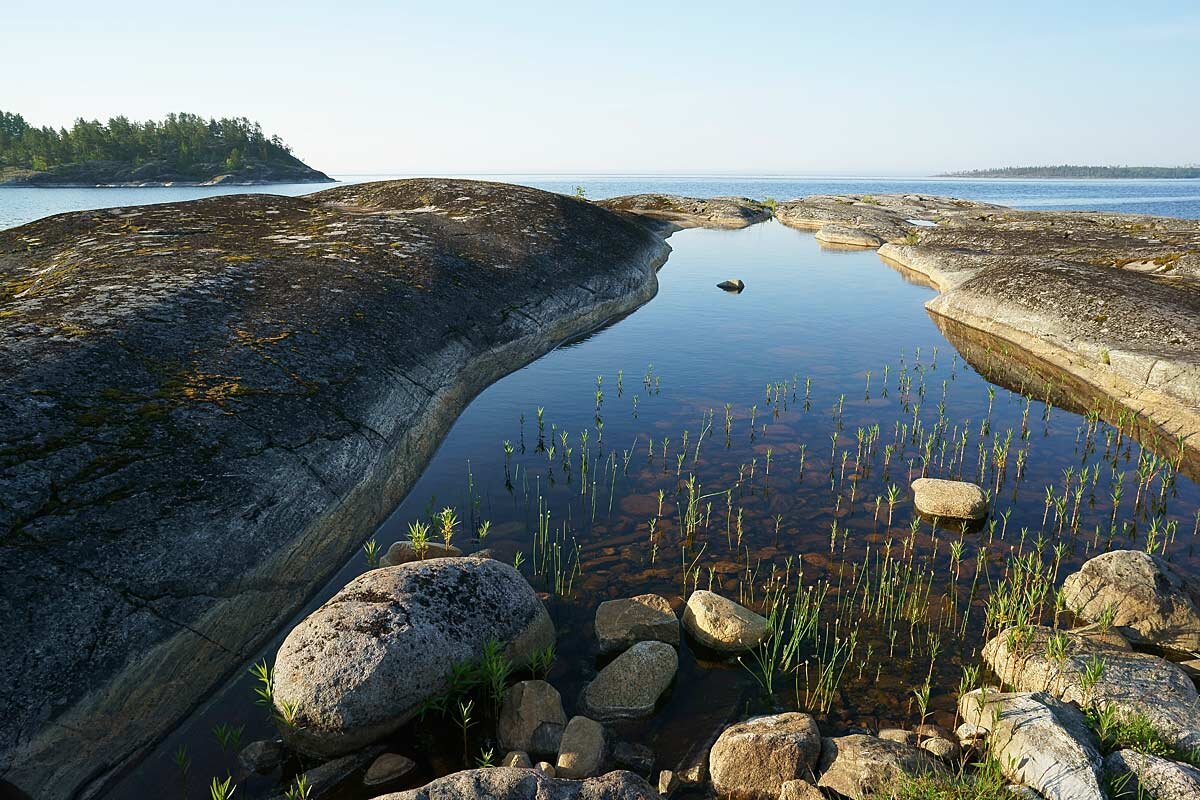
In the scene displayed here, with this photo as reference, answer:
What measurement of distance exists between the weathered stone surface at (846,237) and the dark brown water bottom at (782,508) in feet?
135

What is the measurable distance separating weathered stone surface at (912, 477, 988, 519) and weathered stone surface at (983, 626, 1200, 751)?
4.40 m

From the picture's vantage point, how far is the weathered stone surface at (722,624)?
33.0ft

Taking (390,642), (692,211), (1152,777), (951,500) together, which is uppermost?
(692,211)

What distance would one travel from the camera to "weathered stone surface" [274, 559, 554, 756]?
799 cm

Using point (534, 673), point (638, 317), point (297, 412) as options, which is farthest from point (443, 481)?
point (638, 317)

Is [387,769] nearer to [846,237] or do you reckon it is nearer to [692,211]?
[846,237]

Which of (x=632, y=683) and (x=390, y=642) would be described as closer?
(x=390, y=642)

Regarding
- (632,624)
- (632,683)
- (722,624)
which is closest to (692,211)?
(722,624)

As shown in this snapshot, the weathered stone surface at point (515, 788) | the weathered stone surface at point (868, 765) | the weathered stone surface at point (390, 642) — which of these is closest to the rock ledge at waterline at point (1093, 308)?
the weathered stone surface at point (868, 765)

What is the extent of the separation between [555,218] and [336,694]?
1210 inches

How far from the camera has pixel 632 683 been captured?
9062mm

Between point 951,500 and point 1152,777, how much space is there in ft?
24.7

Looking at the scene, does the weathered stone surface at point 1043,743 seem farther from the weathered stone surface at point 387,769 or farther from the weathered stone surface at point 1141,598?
the weathered stone surface at point 387,769

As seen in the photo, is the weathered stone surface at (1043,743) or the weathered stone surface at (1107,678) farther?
A: the weathered stone surface at (1107,678)
